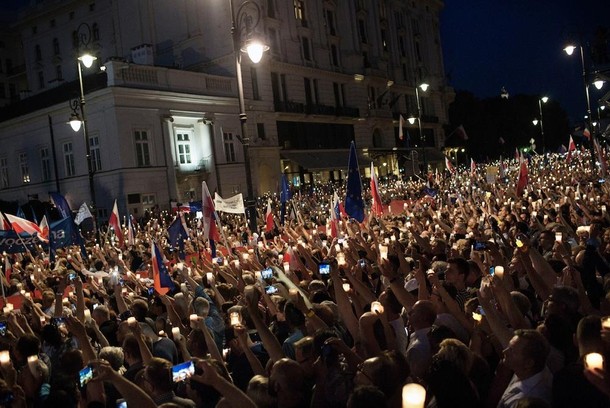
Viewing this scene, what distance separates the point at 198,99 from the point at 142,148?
4.76m

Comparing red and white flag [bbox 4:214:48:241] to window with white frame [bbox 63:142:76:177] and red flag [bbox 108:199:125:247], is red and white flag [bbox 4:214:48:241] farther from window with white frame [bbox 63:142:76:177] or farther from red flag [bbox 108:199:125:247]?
window with white frame [bbox 63:142:76:177]

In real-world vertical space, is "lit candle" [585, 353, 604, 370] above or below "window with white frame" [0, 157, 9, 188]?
below

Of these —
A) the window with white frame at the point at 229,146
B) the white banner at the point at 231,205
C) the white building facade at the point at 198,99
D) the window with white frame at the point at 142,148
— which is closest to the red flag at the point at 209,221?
the white banner at the point at 231,205

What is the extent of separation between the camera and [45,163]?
3381 cm

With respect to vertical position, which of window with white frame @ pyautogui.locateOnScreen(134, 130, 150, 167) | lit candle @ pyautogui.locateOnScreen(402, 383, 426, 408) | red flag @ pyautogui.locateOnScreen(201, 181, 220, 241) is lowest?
lit candle @ pyautogui.locateOnScreen(402, 383, 426, 408)

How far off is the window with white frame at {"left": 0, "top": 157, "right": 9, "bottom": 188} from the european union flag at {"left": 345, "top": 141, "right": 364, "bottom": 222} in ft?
100.0

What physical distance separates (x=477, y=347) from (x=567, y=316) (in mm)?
766

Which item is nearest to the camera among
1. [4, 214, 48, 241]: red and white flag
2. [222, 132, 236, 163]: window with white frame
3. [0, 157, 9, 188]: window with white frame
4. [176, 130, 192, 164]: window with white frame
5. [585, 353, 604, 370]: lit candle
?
[585, 353, 604, 370]: lit candle

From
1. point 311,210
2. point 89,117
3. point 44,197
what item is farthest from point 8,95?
point 311,210

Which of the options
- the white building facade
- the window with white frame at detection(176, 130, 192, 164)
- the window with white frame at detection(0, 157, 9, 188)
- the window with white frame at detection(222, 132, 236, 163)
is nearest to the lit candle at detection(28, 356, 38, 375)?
the white building facade

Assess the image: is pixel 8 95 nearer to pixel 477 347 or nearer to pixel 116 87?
pixel 116 87

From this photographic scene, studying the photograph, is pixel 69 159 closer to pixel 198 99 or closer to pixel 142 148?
pixel 142 148

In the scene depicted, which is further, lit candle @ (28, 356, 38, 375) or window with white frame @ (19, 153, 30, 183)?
window with white frame @ (19, 153, 30, 183)

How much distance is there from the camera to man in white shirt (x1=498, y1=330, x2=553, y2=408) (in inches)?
138
